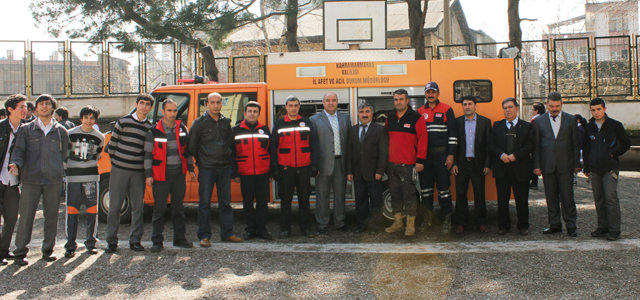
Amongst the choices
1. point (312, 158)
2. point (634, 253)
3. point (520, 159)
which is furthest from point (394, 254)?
point (634, 253)

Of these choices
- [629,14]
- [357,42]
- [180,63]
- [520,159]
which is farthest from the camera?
[629,14]

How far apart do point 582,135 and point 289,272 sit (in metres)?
4.30

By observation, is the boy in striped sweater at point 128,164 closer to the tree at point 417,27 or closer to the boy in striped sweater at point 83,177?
the boy in striped sweater at point 83,177

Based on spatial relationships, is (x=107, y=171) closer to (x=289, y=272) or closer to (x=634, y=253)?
(x=289, y=272)

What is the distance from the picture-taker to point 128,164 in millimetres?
5594

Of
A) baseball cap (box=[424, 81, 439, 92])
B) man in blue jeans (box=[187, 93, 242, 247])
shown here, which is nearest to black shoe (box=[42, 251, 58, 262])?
man in blue jeans (box=[187, 93, 242, 247])

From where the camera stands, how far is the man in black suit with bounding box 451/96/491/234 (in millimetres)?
6332

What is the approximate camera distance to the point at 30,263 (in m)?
5.23

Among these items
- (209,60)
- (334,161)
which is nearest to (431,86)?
(334,161)

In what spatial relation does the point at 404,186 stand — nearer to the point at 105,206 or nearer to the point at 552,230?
the point at 552,230

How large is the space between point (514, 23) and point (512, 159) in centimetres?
794

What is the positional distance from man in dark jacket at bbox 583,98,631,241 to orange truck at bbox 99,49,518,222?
1.15 meters

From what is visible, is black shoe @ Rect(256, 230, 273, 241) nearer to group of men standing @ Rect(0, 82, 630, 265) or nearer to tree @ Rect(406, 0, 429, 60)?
group of men standing @ Rect(0, 82, 630, 265)

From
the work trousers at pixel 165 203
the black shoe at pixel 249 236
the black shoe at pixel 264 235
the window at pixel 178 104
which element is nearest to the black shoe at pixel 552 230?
the black shoe at pixel 264 235
